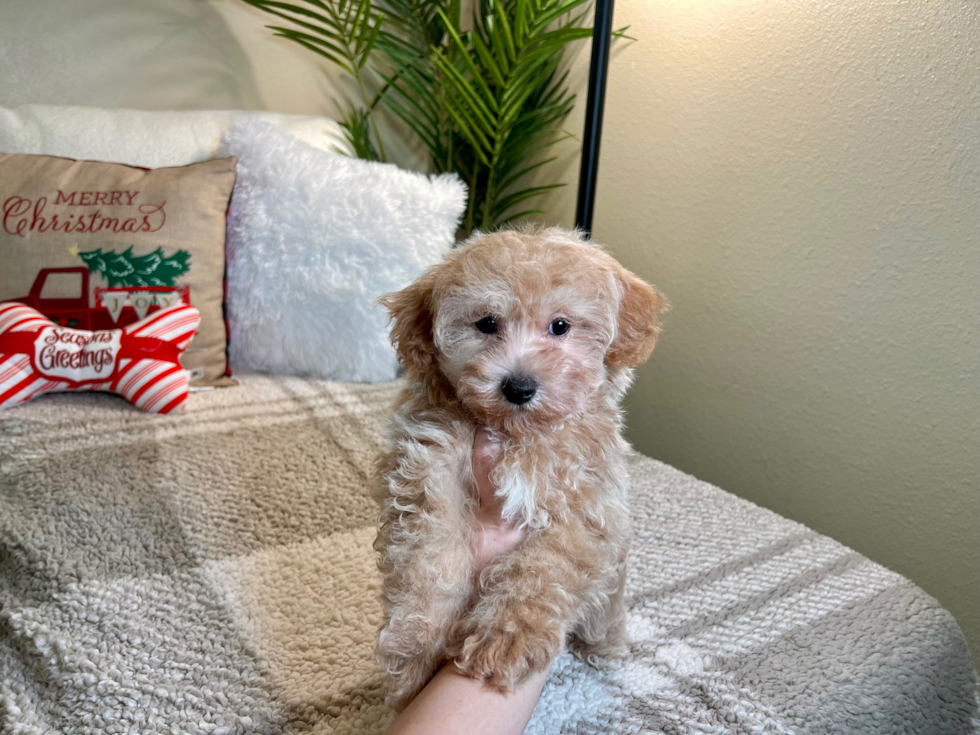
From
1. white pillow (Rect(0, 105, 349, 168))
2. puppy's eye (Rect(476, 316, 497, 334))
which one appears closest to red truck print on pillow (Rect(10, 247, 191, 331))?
white pillow (Rect(0, 105, 349, 168))

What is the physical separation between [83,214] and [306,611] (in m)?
1.16

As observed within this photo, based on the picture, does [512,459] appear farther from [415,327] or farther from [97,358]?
[97,358]

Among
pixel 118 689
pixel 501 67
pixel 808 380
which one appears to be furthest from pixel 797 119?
pixel 118 689

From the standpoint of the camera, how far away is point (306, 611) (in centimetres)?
101

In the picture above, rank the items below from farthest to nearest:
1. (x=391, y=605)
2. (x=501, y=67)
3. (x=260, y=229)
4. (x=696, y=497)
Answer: (x=501, y=67) → (x=260, y=229) → (x=696, y=497) → (x=391, y=605)

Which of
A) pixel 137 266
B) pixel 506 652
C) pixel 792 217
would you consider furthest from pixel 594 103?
pixel 506 652

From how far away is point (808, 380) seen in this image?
1702 millimetres

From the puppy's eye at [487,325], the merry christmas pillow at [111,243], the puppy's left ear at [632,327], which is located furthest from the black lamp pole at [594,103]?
the merry christmas pillow at [111,243]

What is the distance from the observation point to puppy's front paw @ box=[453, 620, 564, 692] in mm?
689

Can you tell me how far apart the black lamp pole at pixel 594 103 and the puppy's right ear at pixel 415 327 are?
0.69m

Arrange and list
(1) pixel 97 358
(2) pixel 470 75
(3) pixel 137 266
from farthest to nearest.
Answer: (2) pixel 470 75 → (3) pixel 137 266 → (1) pixel 97 358

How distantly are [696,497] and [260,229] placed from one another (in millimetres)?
1234

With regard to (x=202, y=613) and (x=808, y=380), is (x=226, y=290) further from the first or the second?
(x=808, y=380)

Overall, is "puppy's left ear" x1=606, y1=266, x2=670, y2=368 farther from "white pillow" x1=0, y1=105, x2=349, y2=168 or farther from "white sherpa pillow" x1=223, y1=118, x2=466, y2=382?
"white pillow" x1=0, y1=105, x2=349, y2=168
